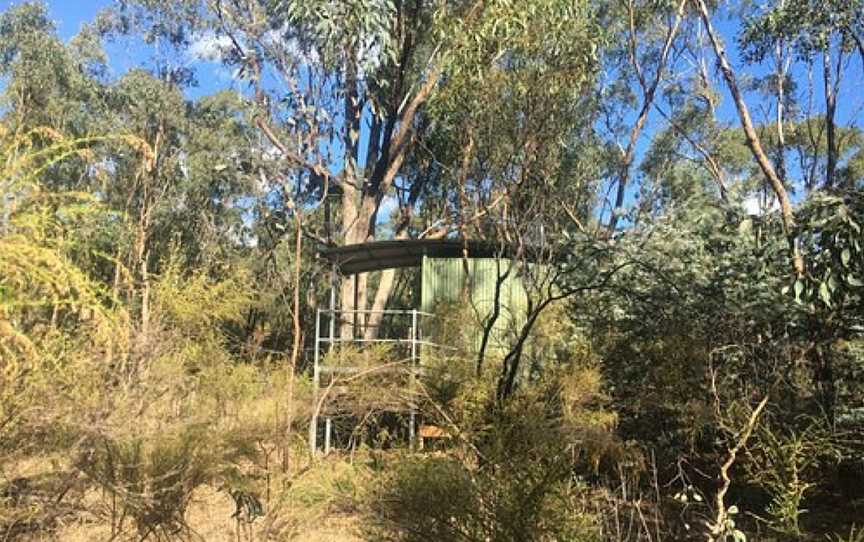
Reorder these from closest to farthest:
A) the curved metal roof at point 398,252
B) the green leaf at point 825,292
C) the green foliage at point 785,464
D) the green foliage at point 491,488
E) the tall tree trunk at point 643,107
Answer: the green leaf at point 825,292 → the green foliage at point 491,488 → the green foliage at point 785,464 → the curved metal roof at point 398,252 → the tall tree trunk at point 643,107

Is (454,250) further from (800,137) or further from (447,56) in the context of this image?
(800,137)

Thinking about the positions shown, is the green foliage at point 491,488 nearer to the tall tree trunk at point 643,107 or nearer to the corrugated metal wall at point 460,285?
the corrugated metal wall at point 460,285

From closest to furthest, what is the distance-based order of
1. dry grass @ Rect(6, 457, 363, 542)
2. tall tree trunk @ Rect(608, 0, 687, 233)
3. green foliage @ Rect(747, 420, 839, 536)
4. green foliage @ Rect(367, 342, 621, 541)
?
green foliage @ Rect(367, 342, 621, 541)
green foliage @ Rect(747, 420, 839, 536)
dry grass @ Rect(6, 457, 363, 542)
tall tree trunk @ Rect(608, 0, 687, 233)

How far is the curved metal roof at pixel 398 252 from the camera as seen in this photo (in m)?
13.2

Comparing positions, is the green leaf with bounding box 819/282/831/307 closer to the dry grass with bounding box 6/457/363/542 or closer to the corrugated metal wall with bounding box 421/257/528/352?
the dry grass with bounding box 6/457/363/542

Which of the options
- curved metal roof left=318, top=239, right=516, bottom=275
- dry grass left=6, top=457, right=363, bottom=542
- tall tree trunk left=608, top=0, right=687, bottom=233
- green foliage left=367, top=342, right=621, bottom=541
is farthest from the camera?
tall tree trunk left=608, top=0, right=687, bottom=233

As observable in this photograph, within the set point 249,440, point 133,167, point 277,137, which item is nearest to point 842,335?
point 249,440

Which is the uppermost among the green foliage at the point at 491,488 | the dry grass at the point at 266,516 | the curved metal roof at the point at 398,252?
the curved metal roof at the point at 398,252

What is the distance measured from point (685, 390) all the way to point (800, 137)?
1538 centimetres

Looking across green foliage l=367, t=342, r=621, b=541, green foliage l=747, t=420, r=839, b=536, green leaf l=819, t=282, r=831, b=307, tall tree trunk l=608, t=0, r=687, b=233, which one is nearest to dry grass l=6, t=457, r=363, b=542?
green foliage l=367, t=342, r=621, b=541

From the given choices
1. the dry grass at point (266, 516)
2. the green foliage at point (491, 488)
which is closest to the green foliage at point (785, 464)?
the green foliage at point (491, 488)

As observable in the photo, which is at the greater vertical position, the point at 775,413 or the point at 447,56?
the point at 447,56

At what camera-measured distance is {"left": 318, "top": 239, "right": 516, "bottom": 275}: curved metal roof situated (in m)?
13.2

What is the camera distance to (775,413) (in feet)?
24.4
